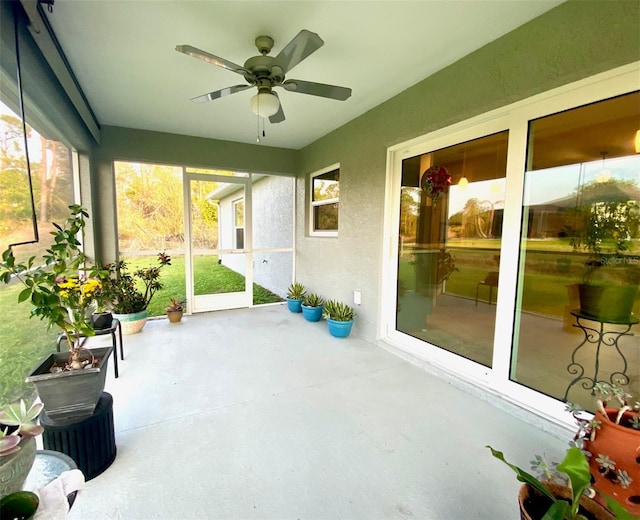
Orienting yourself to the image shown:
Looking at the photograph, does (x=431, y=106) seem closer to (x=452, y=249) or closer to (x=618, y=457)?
(x=452, y=249)

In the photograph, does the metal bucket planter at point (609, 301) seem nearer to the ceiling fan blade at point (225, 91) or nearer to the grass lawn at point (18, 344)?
the ceiling fan blade at point (225, 91)

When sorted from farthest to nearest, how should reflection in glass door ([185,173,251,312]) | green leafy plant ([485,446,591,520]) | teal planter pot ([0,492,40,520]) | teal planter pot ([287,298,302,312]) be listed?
1. teal planter pot ([287,298,302,312])
2. reflection in glass door ([185,173,251,312])
3. green leafy plant ([485,446,591,520])
4. teal planter pot ([0,492,40,520])

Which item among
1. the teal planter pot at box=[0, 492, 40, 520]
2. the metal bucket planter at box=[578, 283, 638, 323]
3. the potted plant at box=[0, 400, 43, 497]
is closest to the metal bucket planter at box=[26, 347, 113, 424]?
the potted plant at box=[0, 400, 43, 497]

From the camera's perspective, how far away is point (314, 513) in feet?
4.54

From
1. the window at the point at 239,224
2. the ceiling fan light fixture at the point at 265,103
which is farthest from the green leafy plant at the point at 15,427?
the window at the point at 239,224

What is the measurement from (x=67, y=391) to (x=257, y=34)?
101 inches

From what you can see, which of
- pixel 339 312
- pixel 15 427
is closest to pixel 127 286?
pixel 339 312

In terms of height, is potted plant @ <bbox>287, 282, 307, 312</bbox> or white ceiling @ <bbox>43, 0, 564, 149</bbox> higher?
white ceiling @ <bbox>43, 0, 564, 149</bbox>

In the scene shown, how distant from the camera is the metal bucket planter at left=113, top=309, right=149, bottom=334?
12.3 feet

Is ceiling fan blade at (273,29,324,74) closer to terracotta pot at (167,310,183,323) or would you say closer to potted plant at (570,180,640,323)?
potted plant at (570,180,640,323)

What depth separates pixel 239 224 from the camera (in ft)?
16.7

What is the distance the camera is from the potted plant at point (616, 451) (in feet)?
4.20

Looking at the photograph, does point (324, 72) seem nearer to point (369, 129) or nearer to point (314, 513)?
point (369, 129)

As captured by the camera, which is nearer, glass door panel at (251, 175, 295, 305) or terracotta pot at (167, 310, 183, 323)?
terracotta pot at (167, 310, 183, 323)
